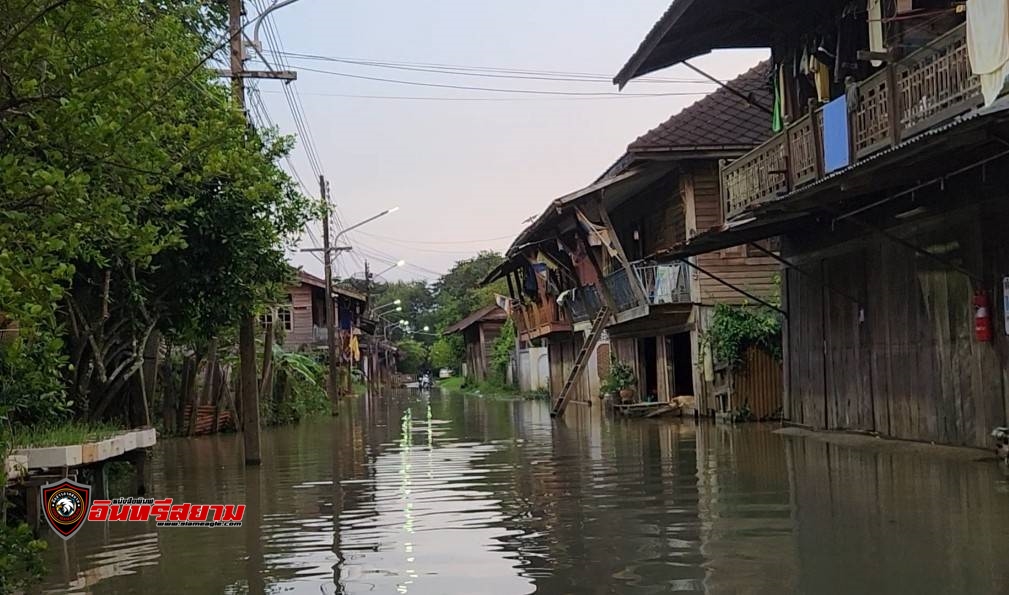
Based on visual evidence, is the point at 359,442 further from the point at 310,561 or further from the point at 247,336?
the point at 310,561

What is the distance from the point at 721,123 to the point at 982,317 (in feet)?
41.7

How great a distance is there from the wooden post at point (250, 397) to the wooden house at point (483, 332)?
47.8 meters

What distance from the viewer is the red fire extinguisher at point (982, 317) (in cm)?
1216

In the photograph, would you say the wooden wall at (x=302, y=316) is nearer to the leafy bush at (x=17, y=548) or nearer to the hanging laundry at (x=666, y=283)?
the hanging laundry at (x=666, y=283)

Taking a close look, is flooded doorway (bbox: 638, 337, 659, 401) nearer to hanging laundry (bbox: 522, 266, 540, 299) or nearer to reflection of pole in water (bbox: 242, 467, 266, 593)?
hanging laundry (bbox: 522, 266, 540, 299)

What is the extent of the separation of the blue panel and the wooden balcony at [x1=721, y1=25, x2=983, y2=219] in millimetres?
149

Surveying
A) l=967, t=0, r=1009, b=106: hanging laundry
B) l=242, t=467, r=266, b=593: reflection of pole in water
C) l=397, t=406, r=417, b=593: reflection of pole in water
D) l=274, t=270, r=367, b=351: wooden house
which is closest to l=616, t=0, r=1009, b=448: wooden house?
l=967, t=0, r=1009, b=106: hanging laundry

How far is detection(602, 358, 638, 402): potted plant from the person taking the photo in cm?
2802

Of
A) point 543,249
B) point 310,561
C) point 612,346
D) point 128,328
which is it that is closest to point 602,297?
point 612,346

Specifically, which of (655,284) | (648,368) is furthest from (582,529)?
(648,368)

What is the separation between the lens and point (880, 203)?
14500 millimetres

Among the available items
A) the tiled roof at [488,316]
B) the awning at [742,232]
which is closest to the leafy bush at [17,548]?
the awning at [742,232]

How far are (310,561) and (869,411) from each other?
1039 cm

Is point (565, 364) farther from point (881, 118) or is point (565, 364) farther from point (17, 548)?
point (17, 548)
